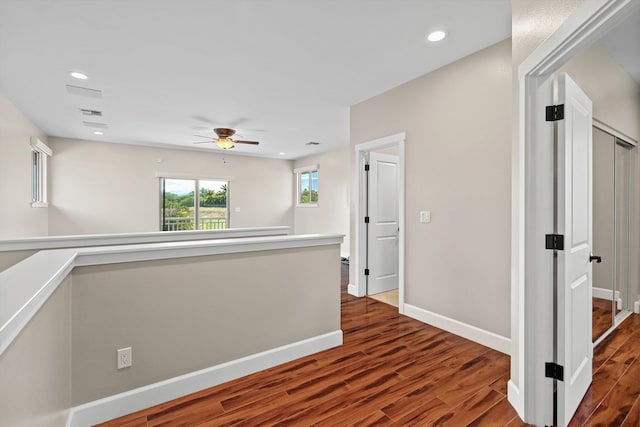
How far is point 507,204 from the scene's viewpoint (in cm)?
246

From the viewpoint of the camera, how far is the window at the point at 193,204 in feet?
23.9

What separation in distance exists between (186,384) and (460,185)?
8.90ft

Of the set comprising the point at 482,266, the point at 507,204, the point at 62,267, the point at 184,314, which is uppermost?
the point at 507,204

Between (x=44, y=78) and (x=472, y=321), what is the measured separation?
4.97 meters

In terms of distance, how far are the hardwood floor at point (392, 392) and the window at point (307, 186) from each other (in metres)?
5.83

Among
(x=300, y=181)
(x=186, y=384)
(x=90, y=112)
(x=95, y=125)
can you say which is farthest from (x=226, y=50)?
(x=300, y=181)

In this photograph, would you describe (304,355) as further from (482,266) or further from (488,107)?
(488,107)

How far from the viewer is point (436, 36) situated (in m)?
2.45

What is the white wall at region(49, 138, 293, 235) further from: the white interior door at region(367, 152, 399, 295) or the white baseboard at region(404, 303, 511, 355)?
the white baseboard at region(404, 303, 511, 355)

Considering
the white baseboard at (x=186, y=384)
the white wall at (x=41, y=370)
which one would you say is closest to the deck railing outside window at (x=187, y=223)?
the white baseboard at (x=186, y=384)

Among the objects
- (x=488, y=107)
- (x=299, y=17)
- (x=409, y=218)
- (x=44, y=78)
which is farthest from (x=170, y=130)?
(x=488, y=107)

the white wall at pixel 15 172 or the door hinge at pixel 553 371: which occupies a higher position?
the white wall at pixel 15 172

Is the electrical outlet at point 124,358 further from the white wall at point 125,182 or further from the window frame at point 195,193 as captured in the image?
the white wall at point 125,182

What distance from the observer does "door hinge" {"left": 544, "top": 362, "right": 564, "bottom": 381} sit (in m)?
1.61
